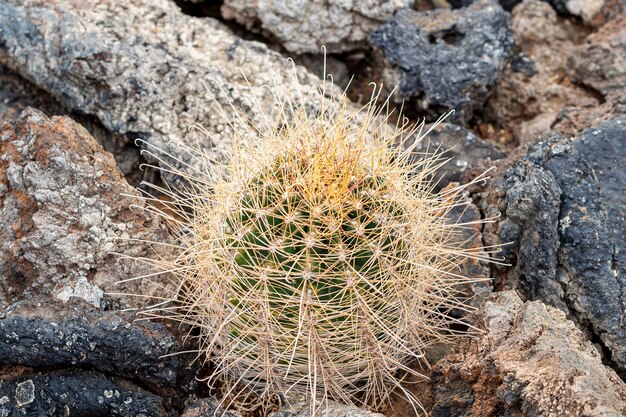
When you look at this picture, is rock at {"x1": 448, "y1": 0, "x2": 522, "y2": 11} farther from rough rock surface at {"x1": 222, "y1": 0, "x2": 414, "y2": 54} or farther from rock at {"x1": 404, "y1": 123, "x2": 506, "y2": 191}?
rock at {"x1": 404, "y1": 123, "x2": 506, "y2": 191}

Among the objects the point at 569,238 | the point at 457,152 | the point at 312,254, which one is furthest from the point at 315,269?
the point at 457,152

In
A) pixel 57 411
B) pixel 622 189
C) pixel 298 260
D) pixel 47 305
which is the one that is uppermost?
pixel 622 189

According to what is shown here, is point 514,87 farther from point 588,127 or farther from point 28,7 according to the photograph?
point 28,7

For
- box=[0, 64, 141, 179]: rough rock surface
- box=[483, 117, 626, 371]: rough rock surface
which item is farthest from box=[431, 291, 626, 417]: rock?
box=[0, 64, 141, 179]: rough rock surface

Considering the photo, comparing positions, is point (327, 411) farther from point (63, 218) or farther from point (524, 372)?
point (63, 218)

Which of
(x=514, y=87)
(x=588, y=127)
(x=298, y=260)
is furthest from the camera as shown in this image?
(x=514, y=87)

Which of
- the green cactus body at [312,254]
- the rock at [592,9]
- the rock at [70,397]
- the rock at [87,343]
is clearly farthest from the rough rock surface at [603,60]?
the rock at [70,397]

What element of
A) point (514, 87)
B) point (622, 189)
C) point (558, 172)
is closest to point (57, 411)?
point (558, 172)
